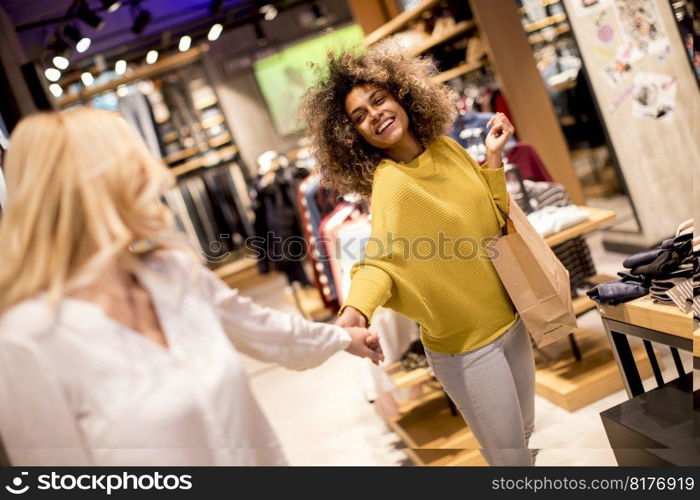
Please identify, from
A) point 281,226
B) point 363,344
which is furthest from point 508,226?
point 281,226

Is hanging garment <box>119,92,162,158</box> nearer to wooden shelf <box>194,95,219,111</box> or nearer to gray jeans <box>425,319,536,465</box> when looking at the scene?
wooden shelf <box>194,95,219,111</box>

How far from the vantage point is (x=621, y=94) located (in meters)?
4.58

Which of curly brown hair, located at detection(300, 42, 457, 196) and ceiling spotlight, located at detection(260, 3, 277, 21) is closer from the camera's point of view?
curly brown hair, located at detection(300, 42, 457, 196)

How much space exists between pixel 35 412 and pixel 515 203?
4.64 ft

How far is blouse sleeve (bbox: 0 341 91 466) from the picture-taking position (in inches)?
40.6

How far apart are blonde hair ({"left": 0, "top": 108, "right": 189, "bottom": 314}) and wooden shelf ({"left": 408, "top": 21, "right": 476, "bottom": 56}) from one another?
463 centimetres

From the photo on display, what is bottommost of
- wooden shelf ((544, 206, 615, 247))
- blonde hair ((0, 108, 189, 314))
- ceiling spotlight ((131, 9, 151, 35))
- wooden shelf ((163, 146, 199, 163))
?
wooden shelf ((544, 206, 615, 247))

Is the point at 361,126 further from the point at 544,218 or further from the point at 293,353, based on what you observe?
the point at 544,218

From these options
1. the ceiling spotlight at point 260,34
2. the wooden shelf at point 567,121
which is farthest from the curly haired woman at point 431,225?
the ceiling spotlight at point 260,34

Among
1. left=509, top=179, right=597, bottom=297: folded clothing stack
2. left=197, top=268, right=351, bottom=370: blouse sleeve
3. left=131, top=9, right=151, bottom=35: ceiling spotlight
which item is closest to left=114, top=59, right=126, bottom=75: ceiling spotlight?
left=131, top=9, right=151, bottom=35: ceiling spotlight

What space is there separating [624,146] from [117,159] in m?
4.28

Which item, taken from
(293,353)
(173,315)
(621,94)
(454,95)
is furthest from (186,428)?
(621,94)

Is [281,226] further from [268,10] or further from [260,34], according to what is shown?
[268,10]

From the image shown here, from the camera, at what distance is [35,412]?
41.1 inches
